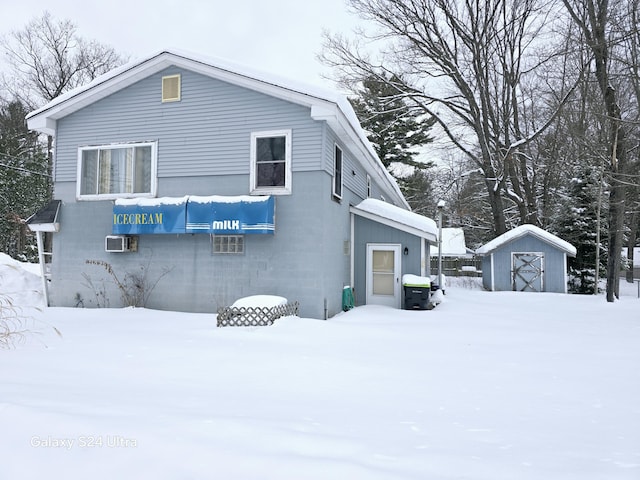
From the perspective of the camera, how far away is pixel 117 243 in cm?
1016

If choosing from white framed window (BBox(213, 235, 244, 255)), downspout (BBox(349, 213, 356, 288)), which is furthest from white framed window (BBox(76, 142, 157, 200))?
downspout (BBox(349, 213, 356, 288))

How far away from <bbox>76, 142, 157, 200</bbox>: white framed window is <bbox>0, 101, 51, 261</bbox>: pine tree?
1281 centimetres

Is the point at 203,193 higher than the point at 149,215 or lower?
higher

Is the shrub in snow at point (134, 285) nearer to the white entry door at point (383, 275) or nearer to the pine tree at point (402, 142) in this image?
the white entry door at point (383, 275)

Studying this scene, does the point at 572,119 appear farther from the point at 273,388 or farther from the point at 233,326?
the point at 273,388

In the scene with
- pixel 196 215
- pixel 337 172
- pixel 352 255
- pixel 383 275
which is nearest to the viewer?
pixel 196 215

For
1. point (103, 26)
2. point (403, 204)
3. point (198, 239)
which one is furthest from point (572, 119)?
point (103, 26)

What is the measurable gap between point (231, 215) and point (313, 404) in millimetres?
6295

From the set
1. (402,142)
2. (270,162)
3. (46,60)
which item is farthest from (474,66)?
(46,60)

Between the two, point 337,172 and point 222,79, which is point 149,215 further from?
point 337,172

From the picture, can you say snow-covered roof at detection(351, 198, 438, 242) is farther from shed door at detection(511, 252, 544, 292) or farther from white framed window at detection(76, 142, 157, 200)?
shed door at detection(511, 252, 544, 292)

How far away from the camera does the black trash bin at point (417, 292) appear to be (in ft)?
36.6

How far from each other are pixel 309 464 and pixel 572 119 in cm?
1617

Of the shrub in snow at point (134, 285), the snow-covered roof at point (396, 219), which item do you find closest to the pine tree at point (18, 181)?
the shrub in snow at point (134, 285)
